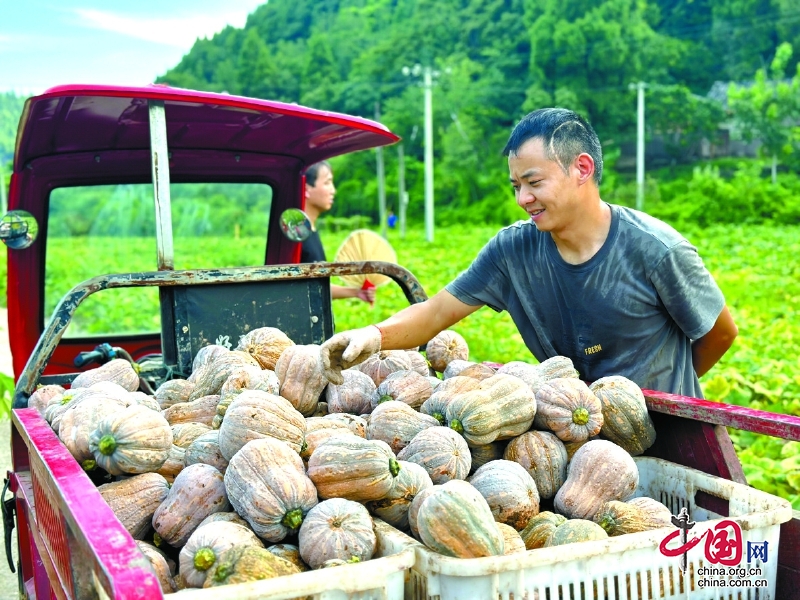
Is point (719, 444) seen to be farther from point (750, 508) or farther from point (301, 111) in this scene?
point (301, 111)

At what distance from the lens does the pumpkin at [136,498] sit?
2.62 m

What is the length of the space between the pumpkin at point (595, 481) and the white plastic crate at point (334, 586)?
86 cm

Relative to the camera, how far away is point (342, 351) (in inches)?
136

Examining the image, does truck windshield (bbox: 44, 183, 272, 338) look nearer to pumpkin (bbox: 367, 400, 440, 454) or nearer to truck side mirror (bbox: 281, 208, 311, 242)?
truck side mirror (bbox: 281, 208, 311, 242)

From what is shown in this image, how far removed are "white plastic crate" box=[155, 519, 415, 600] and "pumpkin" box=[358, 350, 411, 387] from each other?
1.74m

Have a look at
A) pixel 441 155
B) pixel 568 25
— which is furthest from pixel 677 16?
pixel 441 155

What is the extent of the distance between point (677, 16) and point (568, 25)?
1683 centimetres

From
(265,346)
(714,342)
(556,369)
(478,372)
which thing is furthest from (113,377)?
(714,342)

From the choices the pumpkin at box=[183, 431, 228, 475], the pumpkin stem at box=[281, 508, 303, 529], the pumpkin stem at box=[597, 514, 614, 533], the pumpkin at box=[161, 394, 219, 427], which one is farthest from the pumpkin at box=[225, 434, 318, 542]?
the pumpkin stem at box=[597, 514, 614, 533]

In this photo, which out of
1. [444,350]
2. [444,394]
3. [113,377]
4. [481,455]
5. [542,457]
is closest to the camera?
[542,457]

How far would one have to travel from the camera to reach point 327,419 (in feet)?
10.1

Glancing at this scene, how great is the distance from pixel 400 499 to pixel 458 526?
17.4 inches

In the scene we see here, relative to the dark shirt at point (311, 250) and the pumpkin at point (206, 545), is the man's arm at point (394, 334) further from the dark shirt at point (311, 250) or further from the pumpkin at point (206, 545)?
the dark shirt at point (311, 250)

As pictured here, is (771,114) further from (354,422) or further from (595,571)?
(595,571)
